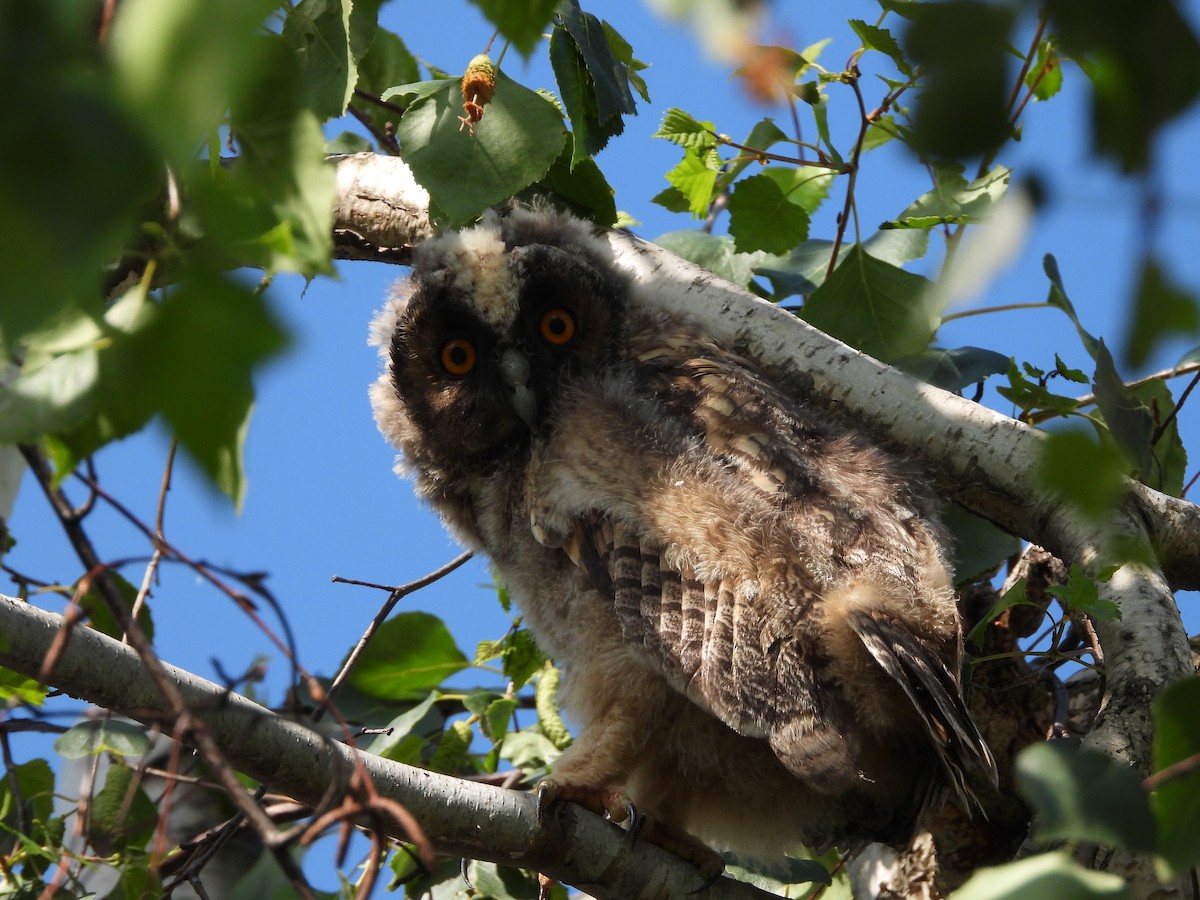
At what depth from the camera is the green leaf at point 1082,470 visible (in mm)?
609

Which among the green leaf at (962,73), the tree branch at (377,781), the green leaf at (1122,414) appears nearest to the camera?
the green leaf at (962,73)

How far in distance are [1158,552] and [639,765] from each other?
112 centimetres

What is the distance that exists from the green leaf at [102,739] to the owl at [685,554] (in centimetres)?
75

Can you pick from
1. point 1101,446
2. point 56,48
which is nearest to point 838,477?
point 1101,446

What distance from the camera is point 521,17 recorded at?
850 millimetres

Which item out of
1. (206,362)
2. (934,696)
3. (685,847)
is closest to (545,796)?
(685,847)

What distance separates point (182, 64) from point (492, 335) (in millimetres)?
2113

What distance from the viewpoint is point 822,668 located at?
1956 millimetres

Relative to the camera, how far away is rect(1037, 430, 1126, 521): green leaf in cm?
61

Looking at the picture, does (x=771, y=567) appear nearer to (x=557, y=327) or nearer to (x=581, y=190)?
(x=557, y=327)

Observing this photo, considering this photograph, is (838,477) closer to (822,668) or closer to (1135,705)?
(822,668)

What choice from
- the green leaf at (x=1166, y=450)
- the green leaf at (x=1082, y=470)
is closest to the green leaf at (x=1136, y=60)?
the green leaf at (x=1082, y=470)

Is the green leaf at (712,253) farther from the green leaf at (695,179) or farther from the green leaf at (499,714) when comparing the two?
the green leaf at (499,714)

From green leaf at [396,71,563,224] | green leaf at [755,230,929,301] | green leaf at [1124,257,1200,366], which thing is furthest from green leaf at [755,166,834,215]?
green leaf at [1124,257,1200,366]
